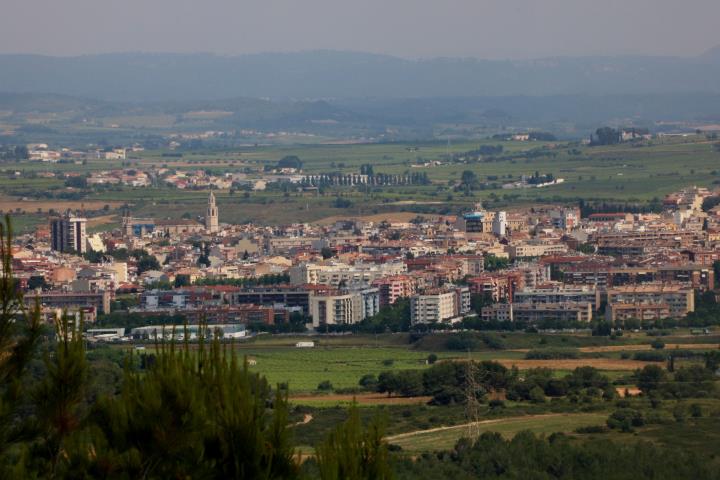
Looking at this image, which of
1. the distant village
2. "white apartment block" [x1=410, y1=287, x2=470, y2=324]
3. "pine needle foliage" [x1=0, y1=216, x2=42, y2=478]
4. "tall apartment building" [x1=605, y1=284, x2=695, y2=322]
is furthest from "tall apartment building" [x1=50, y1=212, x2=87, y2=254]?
"pine needle foliage" [x1=0, y1=216, x2=42, y2=478]

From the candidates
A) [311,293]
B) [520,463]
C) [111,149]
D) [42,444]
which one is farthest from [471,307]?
[111,149]

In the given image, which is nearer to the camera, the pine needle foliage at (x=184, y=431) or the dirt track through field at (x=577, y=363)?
the pine needle foliage at (x=184, y=431)

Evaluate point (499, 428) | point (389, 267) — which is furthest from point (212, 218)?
point (499, 428)

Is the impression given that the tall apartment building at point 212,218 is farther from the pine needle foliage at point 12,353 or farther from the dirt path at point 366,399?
the pine needle foliage at point 12,353

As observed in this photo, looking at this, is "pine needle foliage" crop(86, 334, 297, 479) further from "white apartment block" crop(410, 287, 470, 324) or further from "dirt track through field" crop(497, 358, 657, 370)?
"white apartment block" crop(410, 287, 470, 324)

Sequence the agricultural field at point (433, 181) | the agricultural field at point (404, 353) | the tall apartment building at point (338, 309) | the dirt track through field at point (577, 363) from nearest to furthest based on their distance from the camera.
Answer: the agricultural field at point (404, 353), the dirt track through field at point (577, 363), the tall apartment building at point (338, 309), the agricultural field at point (433, 181)

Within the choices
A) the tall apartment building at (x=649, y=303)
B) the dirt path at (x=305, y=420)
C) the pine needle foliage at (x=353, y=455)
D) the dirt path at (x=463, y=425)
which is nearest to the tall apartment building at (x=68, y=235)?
the tall apartment building at (x=649, y=303)

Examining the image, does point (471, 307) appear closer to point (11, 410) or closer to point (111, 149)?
point (11, 410)
